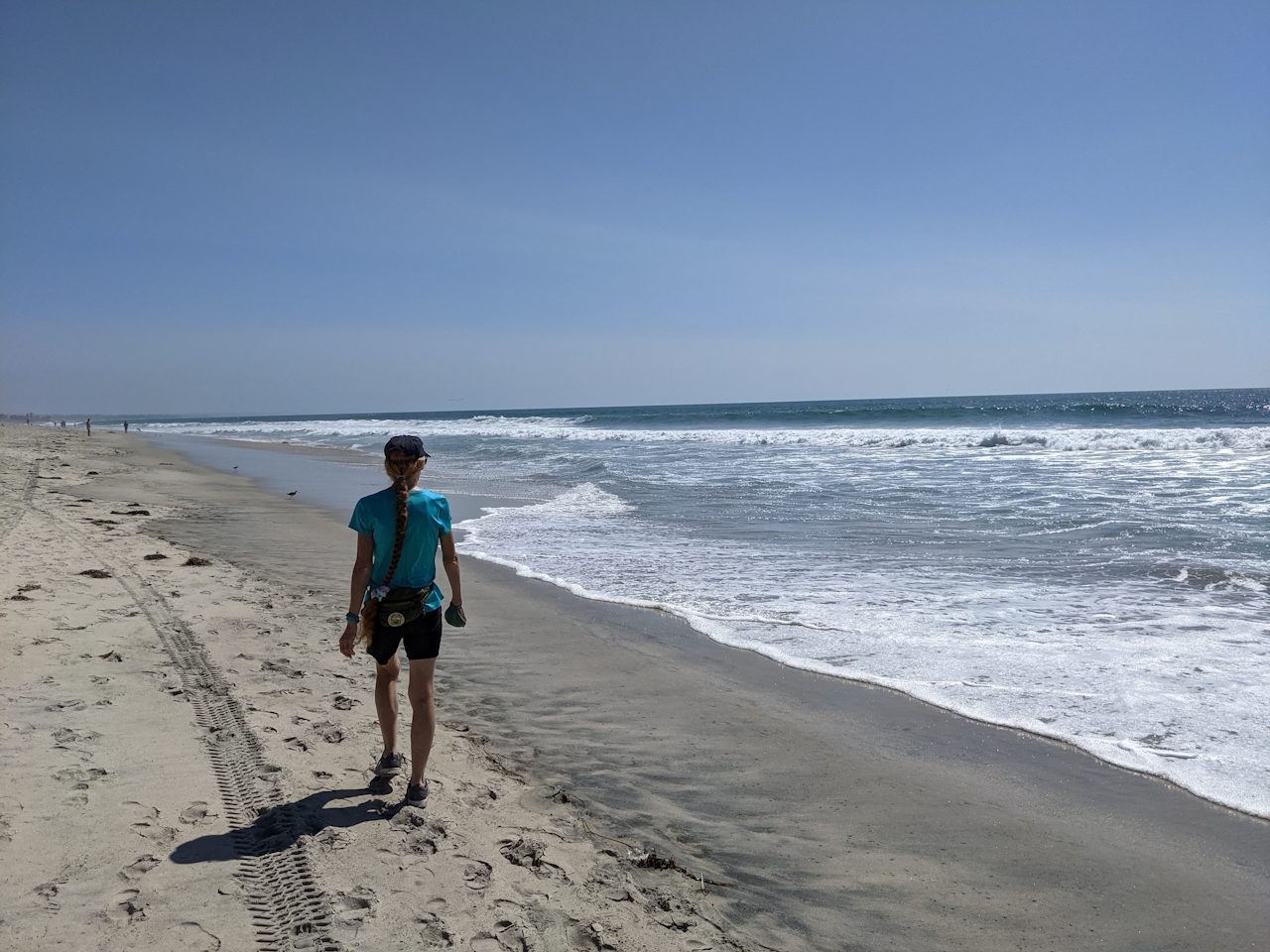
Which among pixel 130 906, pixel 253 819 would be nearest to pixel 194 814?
pixel 253 819

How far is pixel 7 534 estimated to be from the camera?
354 inches

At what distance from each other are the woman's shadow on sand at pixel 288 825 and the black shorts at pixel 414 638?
2.16 feet

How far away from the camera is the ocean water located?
179 inches

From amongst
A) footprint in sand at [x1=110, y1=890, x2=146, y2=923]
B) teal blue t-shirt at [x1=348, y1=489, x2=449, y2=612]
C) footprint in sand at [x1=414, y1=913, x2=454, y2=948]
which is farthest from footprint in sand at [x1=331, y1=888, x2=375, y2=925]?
teal blue t-shirt at [x1=348, y1=489, x2=449, y2=612]

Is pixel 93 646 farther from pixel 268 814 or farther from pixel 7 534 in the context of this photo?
pixel 7 534

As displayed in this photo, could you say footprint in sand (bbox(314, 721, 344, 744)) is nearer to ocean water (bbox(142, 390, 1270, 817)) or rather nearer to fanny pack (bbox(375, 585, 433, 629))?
fanny pack (bbox(375, 585, 433, 629))

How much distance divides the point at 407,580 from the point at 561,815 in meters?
1.28

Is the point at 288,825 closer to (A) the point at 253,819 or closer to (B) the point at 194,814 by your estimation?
(A) the point at 253,819

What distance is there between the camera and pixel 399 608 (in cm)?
323

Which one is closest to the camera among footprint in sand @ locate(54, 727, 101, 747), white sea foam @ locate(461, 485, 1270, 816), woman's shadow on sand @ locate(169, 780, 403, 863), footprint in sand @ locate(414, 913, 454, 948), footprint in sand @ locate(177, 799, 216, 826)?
footprint in sand @ locate(414, 913, 454, 948)

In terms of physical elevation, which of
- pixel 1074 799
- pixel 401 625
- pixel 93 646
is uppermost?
pixel 401 625

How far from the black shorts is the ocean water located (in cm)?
311

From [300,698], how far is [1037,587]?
21.6ft

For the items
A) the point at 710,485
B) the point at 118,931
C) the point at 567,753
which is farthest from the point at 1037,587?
the point at 710,485
